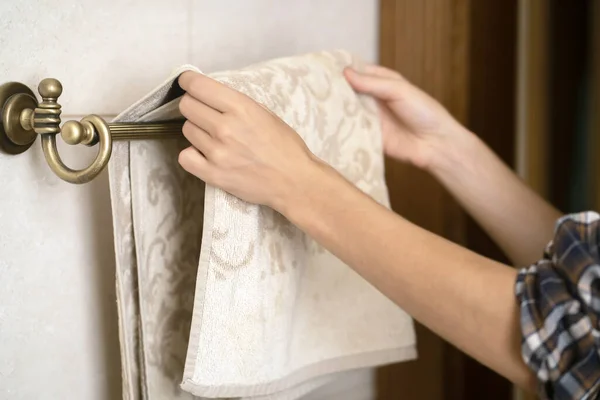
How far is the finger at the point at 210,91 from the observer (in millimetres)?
485

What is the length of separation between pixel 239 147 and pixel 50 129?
15cm

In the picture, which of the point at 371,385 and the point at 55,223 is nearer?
the point at 55,223

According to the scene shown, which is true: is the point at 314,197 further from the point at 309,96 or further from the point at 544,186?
the point at 544,186

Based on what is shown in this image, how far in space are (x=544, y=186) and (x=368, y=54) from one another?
22.7 inches

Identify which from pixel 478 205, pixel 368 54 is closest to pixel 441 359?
pixel 478 205

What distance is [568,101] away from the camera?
1299mm

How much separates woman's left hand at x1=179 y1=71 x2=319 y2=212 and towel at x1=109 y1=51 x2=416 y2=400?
0.06ft

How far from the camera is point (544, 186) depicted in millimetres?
1266

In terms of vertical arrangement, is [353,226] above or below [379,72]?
below

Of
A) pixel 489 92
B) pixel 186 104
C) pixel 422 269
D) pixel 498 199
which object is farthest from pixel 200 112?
pixel 489 92

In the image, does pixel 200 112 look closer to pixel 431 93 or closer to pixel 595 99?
pixel 431 93

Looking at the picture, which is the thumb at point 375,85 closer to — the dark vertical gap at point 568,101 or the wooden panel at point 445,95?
the wooden panel at point 445,95

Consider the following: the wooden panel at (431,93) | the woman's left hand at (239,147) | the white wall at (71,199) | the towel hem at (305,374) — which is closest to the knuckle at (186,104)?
the woman's left hand at (239,147)

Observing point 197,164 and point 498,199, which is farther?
point 498,199
